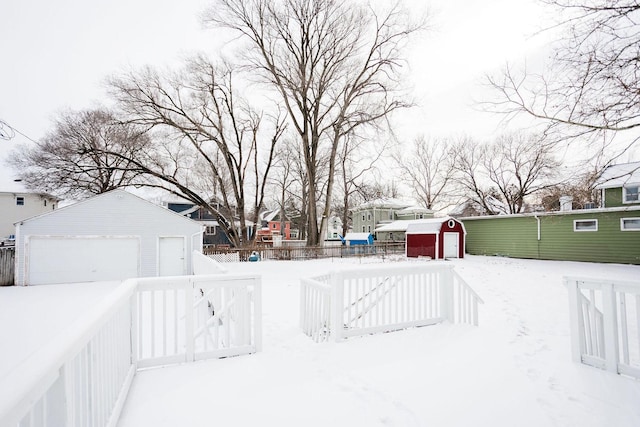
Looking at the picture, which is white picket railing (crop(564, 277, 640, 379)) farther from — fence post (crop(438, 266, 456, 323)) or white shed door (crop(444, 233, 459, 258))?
white shed door (crop(444, 233, 459, 258))

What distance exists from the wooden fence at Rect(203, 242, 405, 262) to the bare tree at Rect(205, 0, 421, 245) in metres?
1.17

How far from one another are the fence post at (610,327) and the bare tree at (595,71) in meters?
3.68

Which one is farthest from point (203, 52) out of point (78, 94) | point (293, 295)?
point (293, 295)

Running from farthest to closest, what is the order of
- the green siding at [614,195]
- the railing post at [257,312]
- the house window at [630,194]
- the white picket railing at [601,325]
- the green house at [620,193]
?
the green siding at [614,195] < the house window at [630,194] < the green house at [620,193] < the railing post at [257,312] < the white picket railing at [601,325]

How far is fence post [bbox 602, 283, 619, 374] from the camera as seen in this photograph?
2959mm

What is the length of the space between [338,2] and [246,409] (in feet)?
61.3

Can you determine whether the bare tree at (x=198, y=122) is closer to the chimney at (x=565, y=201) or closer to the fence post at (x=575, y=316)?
the chimney at (x=565, y=201)

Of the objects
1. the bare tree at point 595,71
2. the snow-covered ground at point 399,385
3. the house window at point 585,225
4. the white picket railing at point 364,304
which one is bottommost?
the snow-covered ground at point 399,385

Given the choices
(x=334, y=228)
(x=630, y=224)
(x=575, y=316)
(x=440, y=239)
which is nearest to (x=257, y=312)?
(x=575, y=316)

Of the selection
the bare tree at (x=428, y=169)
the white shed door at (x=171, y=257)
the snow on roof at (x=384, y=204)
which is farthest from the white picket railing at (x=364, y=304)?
the snow on roof at (x=384, y=204)

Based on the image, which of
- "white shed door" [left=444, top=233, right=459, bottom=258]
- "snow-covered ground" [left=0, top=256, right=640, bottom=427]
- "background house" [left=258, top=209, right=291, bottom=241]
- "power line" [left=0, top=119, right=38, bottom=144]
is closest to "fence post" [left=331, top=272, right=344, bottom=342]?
"snow-covered ground" [left=0, top=256, right=640, bottom=427]

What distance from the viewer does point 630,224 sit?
13.0 metres

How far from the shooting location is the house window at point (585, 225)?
14.0 meters

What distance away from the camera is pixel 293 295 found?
315 inches
